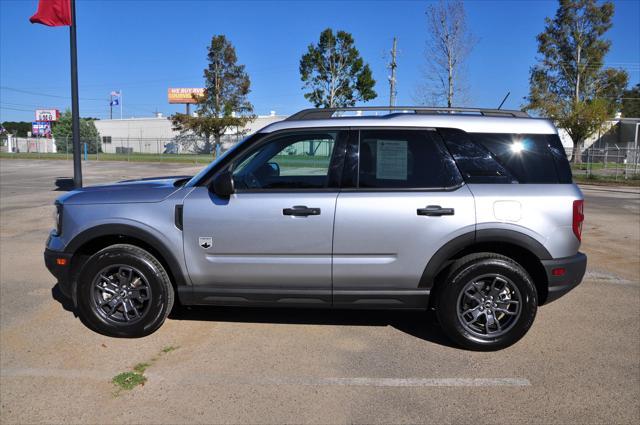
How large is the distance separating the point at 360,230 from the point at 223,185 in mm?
1131

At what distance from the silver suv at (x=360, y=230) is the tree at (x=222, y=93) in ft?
148

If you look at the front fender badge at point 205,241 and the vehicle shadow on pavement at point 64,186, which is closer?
the front fender badge at point 205,241

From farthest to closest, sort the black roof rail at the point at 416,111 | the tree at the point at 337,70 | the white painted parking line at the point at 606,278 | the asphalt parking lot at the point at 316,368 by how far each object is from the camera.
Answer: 1. the tree at the point at 337,70
2. the white painted parking line at the point at 606,278
3. the black roof rail at the point at 416,111
4. the asphalt parking lot at the point at 316,368

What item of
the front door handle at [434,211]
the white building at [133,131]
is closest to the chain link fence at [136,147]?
the white building at [133,131]

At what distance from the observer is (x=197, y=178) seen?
4.22 metres

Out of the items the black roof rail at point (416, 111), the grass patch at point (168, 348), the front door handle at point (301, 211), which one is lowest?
the grass patch at point (168, 348)

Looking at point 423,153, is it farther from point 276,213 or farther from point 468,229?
point 276,213

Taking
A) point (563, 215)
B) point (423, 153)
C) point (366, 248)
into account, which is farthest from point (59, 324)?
point (563, 215)

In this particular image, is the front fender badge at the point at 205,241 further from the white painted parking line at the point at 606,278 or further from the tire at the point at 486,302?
the white painted parking line at the point at 606,278

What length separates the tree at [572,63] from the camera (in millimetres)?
42875

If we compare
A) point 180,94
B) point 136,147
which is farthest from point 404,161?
point 180,94

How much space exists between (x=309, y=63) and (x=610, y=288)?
35.9 meters

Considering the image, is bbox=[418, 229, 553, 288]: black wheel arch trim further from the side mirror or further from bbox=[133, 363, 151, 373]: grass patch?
bbox=[133, 363, 151, 373]: grass patch

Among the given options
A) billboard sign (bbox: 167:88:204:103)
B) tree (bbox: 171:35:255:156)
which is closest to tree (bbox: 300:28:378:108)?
tree (bbox: 171:35:255:156)
